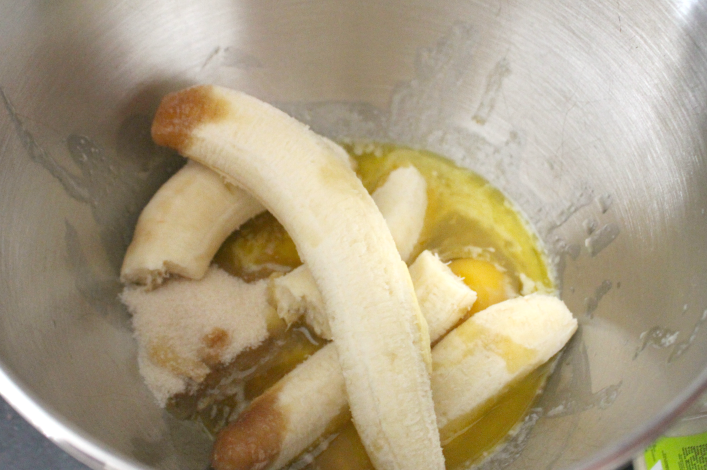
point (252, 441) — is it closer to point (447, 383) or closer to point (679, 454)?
point (447, 383)

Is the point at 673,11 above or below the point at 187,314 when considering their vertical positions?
above

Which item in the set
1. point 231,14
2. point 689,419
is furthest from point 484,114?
point 689,419

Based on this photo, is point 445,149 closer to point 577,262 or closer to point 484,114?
point 484,114

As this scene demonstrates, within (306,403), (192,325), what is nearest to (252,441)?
(306,403)

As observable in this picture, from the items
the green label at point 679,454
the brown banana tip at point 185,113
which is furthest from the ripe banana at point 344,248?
the green label at point 679,454

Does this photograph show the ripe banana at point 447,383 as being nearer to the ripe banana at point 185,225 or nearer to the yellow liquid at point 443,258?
the yellow liquid at point 443,258

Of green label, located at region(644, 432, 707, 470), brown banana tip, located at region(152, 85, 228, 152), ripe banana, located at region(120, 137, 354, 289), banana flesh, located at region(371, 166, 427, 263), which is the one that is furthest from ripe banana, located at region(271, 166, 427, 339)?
green label, located at region(644, 432, 707, 470)

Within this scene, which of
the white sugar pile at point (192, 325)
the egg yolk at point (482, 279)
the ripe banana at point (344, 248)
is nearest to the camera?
the ripe banana at point (344, 248)
